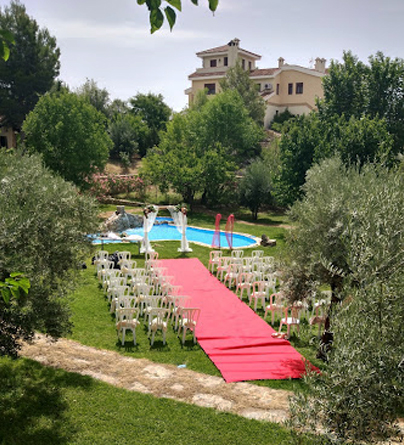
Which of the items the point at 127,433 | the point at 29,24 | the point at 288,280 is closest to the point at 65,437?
the point at 127,433

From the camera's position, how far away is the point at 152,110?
59750 millimetres

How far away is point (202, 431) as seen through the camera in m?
8.63

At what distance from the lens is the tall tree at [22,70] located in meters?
47.1

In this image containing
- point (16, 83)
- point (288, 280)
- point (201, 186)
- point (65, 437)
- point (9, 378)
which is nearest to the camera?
point (65, 437)

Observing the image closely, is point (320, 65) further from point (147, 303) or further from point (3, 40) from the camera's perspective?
point (3, 40)

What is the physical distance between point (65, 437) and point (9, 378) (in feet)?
8.47

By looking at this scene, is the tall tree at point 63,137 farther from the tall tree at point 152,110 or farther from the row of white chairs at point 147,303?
the tall tree at point 152,110

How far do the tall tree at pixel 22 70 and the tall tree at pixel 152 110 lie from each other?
13.4m

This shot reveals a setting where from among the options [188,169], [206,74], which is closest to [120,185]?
[188,169]

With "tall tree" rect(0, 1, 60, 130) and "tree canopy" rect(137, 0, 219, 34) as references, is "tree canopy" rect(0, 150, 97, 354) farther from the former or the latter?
"tall tree" rect(0, 1, 60, 130)

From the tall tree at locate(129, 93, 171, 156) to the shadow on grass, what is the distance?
157ft

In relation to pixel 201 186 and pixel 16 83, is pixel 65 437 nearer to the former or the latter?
pixel 201 186

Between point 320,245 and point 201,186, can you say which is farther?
point 201,186

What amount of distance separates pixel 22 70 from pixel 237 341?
44.1 metres
